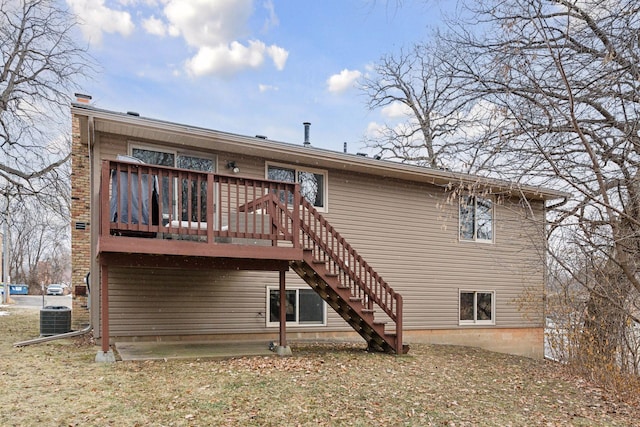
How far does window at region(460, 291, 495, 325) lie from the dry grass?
4065 millimetres

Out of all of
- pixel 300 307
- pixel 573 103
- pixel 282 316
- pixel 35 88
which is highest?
pixel 35 88

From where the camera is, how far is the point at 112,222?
6.39 meters

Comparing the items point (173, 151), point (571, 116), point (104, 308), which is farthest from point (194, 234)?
point (571, 116)

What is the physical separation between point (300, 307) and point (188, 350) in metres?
2.94

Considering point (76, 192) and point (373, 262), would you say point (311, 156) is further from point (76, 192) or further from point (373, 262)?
point (76, 192)

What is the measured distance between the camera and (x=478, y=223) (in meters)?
12.3

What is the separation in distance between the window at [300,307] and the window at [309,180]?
186cm

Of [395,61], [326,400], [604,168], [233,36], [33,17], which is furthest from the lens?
[395,61]

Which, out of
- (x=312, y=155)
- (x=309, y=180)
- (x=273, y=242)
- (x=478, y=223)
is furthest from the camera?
(x=478, y=223)

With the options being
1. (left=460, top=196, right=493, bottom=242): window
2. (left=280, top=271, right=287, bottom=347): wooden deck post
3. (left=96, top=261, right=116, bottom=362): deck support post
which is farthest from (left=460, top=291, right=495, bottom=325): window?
(left=96, top=261, right=116, bottom=362): deck support post

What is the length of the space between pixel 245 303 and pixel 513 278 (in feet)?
24.4

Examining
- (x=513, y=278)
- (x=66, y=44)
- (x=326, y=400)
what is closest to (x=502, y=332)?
(x=513, y=278)

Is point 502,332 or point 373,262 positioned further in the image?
point 502,332

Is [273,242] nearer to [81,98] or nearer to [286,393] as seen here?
[286,393]
